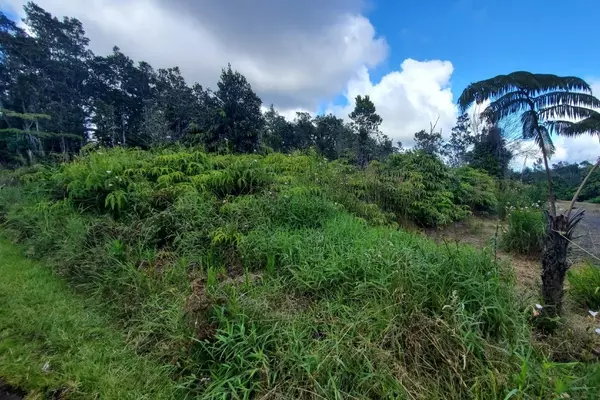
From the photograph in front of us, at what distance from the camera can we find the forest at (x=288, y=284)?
1.44 metres

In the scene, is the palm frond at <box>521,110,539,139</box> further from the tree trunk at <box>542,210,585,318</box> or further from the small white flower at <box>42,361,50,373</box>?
the small white flower at <box>42,361,50,373</box>

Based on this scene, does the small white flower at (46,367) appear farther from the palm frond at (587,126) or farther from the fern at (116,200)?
the palm frond at (587,126)

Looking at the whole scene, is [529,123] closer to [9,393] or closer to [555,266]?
[555,266]

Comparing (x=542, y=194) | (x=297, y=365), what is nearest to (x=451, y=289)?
(x=297, y=365)

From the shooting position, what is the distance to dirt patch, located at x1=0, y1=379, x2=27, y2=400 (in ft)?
4.70

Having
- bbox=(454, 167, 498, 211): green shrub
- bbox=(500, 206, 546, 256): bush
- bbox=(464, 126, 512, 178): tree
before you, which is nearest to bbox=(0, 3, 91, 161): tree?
bbox=(454, 167, 498, 211): green shrub

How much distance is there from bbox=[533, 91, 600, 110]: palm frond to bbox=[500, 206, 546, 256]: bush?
1.73 metres

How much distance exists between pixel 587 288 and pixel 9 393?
13.6 feet

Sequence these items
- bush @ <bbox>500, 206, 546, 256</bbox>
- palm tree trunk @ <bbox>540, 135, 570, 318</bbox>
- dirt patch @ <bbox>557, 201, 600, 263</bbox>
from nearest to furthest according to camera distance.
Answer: palm tree trunk @ <bbox>540, 135, 570, 318</bbox> < dirt patch @ <bbox>557, 201, 600, 263</bbox> < bush @ <bbox>500, 206, 546, 256</bbox>

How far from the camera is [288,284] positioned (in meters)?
2.13

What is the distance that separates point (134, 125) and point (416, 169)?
114 ft

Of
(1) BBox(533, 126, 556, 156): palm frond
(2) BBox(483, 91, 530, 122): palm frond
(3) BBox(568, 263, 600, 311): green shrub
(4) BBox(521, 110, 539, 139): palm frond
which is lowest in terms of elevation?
(3) BBox(568, 263, 600, 311): green shrub

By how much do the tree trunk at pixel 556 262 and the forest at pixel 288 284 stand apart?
1 centimetres

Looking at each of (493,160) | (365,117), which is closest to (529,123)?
(493,160)
